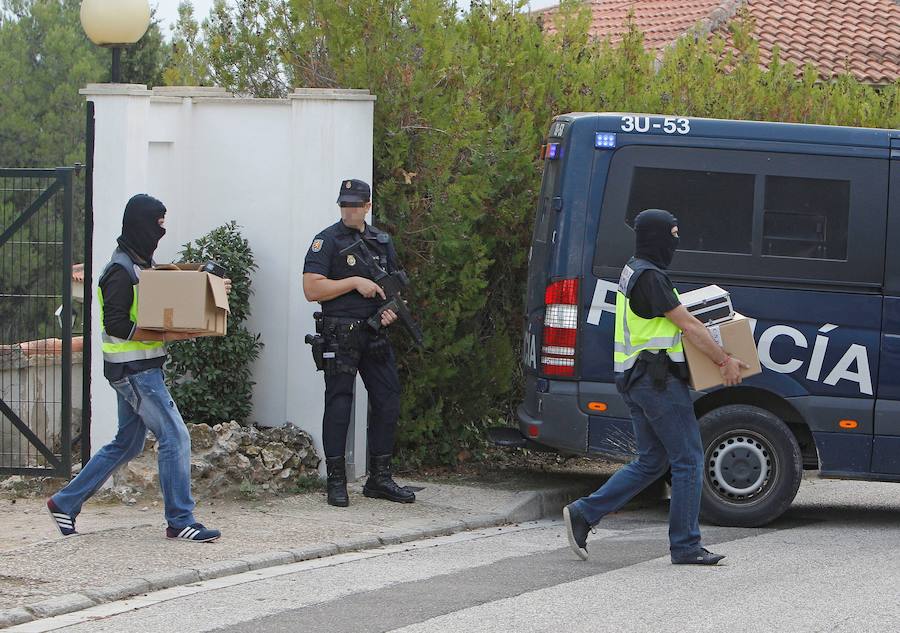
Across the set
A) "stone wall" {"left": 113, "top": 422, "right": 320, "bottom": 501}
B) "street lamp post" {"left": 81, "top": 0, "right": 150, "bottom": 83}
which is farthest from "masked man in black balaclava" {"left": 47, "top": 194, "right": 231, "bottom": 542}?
"street lamp post" {"left": 81, "top": 0, "right": 150, "bottom": 83}

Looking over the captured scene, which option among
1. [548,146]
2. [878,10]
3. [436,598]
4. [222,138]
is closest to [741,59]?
[548,146]

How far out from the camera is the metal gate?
28.4ft

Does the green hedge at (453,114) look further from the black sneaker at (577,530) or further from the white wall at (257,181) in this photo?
the black sneaker at (577,530)

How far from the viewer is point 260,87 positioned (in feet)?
34.8

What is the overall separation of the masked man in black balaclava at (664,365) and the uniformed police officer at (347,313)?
1855 millimetres

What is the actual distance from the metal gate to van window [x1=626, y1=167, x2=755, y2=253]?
3575mm

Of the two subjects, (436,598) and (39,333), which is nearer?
(436,598)

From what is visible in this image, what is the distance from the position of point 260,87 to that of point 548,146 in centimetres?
287

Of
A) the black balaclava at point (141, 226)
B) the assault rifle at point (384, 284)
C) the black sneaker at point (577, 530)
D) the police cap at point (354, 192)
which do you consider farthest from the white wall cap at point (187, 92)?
the black sneaker at point (577, 530)

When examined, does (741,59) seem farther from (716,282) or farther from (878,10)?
(878,10)

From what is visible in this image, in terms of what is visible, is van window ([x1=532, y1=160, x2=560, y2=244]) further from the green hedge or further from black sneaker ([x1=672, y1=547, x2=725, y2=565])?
black sneaker ([x1=672, y1=547, x2=725, y2=565])

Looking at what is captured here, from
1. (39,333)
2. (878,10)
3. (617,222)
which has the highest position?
(878,10)

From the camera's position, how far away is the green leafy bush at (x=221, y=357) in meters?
8.82

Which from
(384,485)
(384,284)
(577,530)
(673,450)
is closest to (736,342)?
(673,450)
